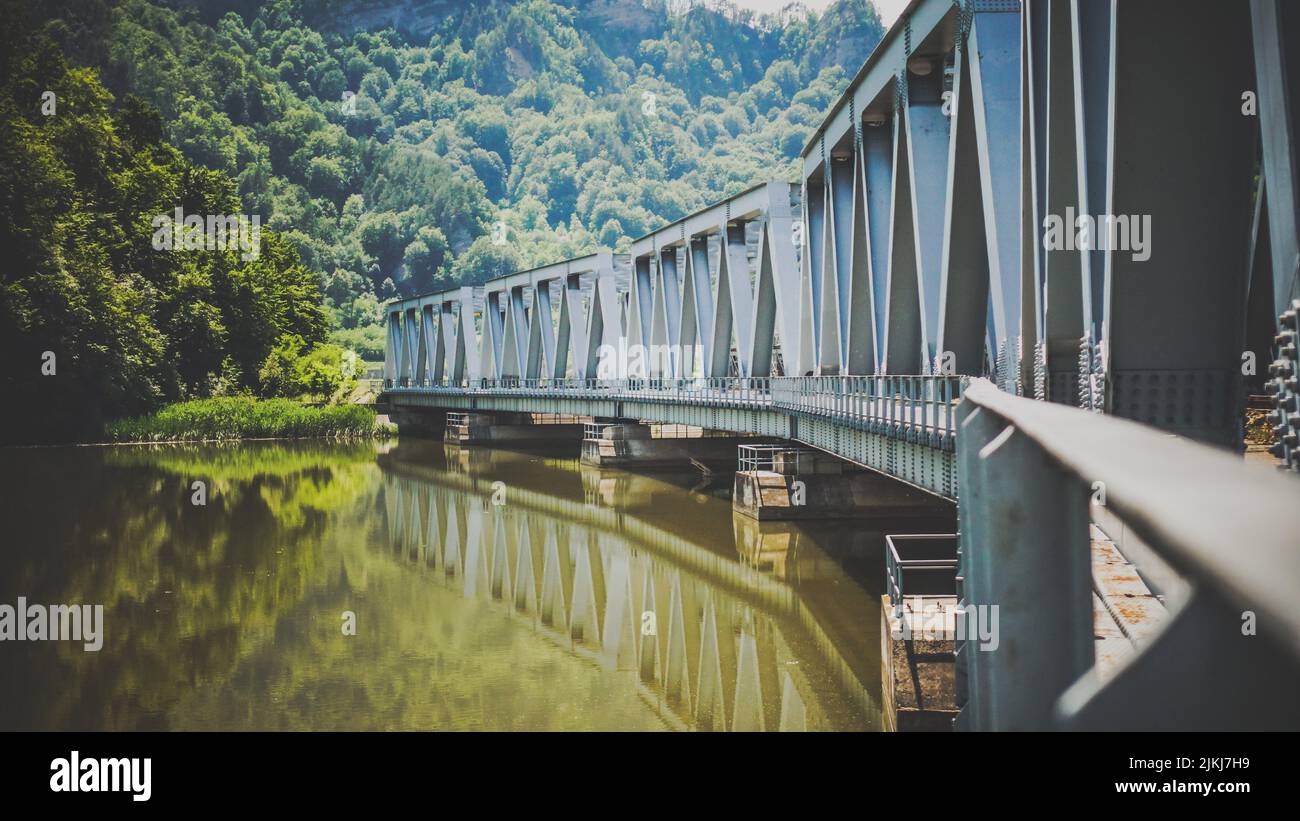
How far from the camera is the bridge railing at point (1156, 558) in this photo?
1169 mm

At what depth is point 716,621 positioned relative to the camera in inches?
915

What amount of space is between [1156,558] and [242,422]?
78013 mm

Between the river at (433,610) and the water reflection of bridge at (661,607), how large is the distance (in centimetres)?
8

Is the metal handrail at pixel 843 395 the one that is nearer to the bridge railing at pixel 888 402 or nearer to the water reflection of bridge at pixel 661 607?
the bridge railing at pixel 888 402

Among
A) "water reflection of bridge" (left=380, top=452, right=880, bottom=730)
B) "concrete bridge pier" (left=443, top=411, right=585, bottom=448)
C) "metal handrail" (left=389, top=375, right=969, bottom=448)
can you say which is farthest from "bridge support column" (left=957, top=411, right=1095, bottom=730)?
"concrete bridge pier" (left=443, top=411, right=585, bottom=448)

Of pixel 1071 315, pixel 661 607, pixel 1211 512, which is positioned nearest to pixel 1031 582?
pixel 1211 512

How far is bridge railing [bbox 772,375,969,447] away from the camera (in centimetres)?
1863

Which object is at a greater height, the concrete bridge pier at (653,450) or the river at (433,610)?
the concrete bridge pier at (653,450)

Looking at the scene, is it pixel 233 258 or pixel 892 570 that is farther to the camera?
pixel 233 258

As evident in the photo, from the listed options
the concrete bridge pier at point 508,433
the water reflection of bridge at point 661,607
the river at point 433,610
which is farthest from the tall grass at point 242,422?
the water reflection of bridge at point 661,607
